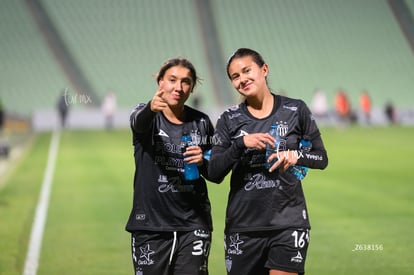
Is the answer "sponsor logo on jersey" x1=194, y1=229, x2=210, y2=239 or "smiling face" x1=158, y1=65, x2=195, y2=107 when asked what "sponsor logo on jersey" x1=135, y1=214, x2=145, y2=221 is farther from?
"smiling face" x1=158, y1=65, x2=195, y2=107

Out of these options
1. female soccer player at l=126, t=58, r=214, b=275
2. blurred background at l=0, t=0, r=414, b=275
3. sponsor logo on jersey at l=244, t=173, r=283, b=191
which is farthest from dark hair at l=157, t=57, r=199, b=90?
blurred background at l=0, t=0, r=414, b=275

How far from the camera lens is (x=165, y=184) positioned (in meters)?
5.71

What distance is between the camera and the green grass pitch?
9.58 m

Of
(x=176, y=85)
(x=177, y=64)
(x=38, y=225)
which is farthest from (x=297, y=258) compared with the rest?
(x=38, y=225)

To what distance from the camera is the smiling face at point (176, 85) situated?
5.61 m

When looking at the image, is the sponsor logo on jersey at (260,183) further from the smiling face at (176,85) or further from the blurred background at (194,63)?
the blurred background at (194,63)

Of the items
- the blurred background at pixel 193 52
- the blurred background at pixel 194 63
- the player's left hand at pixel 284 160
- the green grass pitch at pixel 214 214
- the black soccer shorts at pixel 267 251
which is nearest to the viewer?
the player's left hand at pixel 284 160

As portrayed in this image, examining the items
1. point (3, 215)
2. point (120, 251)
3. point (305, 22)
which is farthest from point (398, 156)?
point (305, 22)

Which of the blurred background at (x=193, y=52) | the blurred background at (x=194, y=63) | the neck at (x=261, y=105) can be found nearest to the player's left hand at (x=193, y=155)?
the neck at (x=261, y=105)

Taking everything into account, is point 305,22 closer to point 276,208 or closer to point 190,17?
→ point 190,17

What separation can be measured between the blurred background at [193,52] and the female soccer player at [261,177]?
A: 1459 inches

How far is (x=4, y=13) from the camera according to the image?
51.6 metres

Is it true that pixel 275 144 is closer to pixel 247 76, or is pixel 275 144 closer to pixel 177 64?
pixel 247 76

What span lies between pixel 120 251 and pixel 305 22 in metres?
42.0
